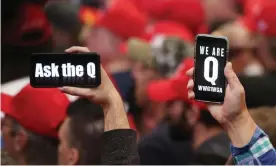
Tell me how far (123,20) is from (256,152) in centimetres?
394

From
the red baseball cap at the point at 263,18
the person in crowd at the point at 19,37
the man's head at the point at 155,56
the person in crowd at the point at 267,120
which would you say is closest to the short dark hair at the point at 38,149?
the person in crowd at the point at 19,37

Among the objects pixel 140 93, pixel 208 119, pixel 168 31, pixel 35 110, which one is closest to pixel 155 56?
pixel 140 93

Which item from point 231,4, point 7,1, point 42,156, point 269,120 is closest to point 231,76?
point 269,120

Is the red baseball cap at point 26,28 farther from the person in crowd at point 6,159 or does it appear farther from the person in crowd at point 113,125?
the person in crowd at point 113,125

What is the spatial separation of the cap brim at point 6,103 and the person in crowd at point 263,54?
1392 millimetres

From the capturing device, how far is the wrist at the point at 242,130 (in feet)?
9.60

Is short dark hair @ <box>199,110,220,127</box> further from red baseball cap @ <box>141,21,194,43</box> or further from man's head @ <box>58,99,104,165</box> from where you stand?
red baseball cap @ <box>141,21,194,43</box>

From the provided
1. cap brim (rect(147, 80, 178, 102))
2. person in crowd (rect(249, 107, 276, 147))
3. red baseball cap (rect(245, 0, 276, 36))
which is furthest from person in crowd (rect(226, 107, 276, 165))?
red baseball cap (rect(245, 0, 276, 36))

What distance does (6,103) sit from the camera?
3881 mm

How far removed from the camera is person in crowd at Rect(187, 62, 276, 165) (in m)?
2.92

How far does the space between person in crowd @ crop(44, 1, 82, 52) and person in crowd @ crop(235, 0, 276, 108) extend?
1087 mm

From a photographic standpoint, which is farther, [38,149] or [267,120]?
[38,149]

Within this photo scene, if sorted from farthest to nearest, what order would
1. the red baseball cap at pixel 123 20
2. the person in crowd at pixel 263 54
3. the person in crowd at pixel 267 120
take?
1. the red baseball cap at pixel 123 20
2. the person in crowd at pixel 263 54
3. the person in crowd at pixel 267 120

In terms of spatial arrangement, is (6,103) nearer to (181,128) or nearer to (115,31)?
(181,128)
